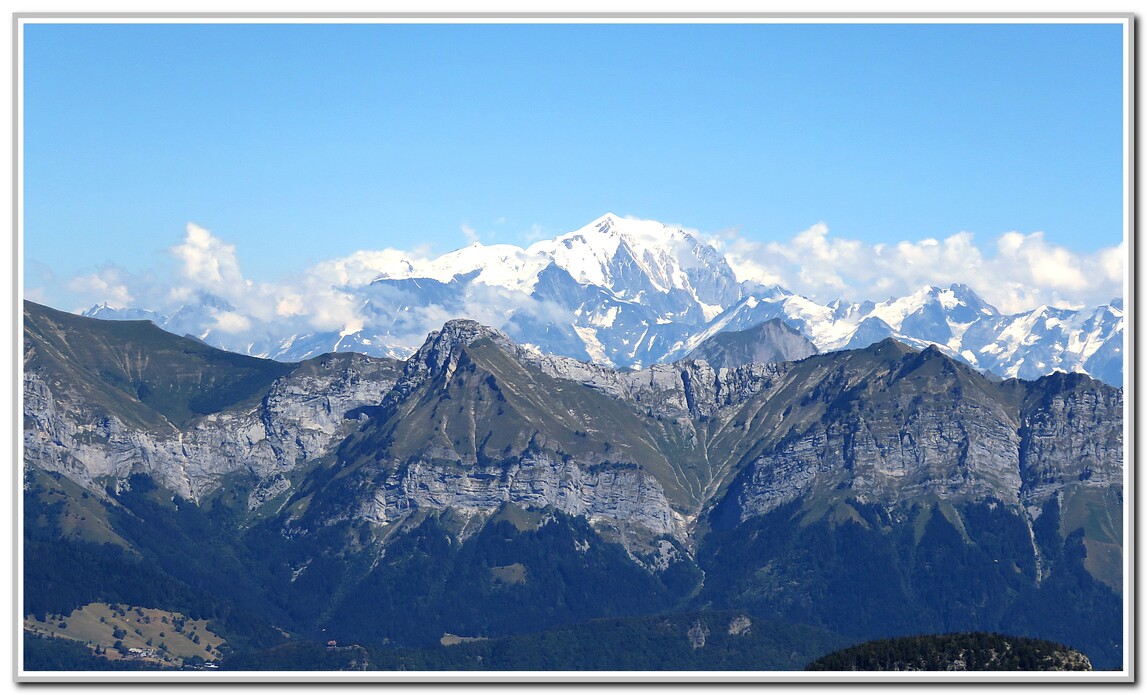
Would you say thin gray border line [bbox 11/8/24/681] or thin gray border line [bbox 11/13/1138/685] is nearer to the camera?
thin gray border line [bbox 11/13/1138/685]
